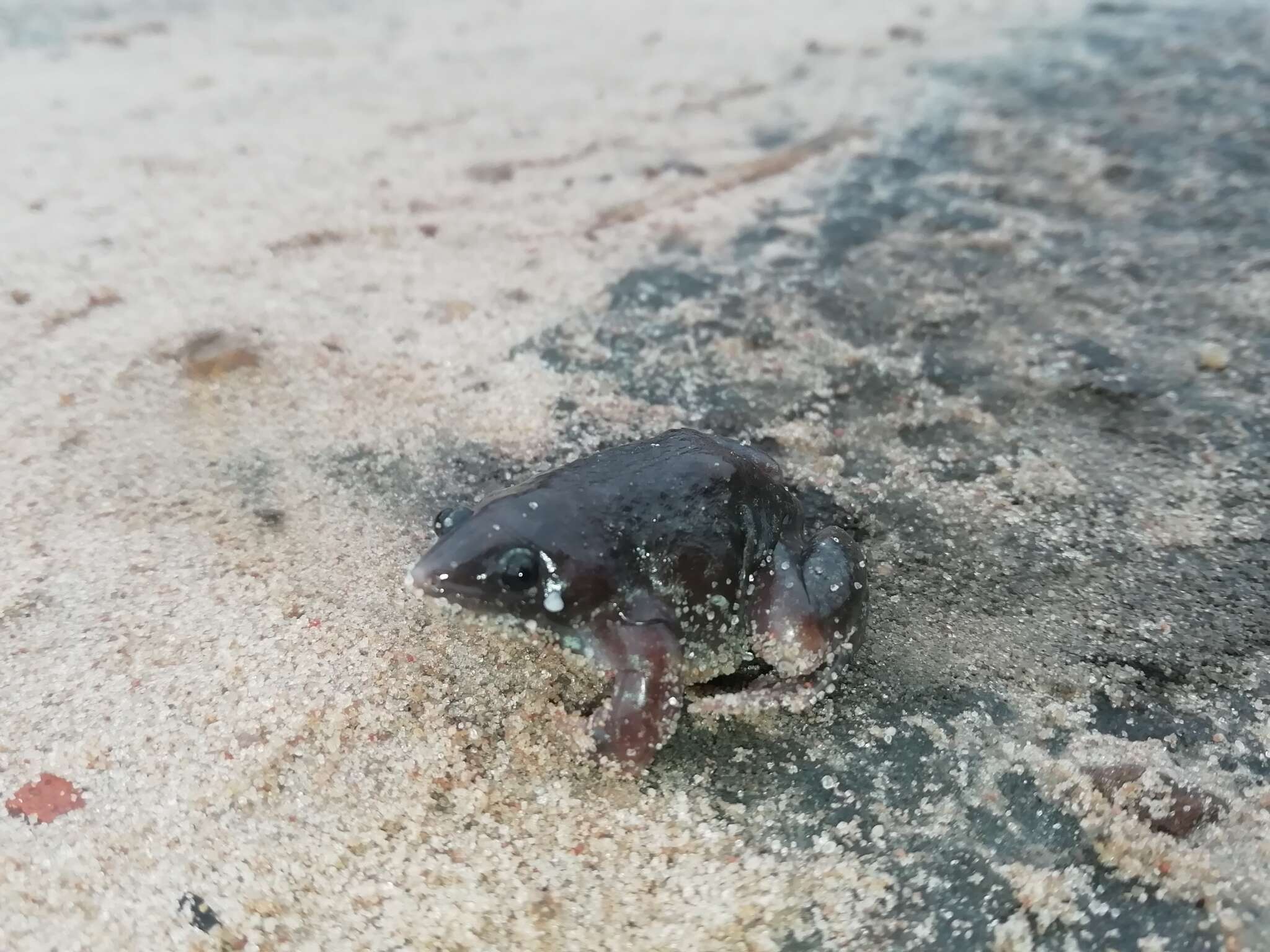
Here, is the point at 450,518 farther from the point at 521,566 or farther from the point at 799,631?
the point at 799,631

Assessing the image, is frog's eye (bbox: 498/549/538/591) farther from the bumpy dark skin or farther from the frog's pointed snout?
the frog's pointed snout

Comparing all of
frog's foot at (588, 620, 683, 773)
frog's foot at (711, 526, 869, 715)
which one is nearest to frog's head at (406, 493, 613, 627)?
frog's foot at (588, 620, 683, 773)

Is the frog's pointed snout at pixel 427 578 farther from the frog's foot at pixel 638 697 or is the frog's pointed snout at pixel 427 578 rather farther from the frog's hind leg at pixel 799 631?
the frog's hind leg at pixel 799 631

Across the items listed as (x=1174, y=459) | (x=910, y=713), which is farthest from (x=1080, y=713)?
(x=1174, y=459)

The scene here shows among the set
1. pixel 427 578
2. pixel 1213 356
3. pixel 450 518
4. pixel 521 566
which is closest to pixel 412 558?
pixel 450 518

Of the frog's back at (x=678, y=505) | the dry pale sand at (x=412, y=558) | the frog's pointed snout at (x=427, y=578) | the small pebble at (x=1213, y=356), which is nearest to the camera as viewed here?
the dry pale sand at (x=412, y=558)

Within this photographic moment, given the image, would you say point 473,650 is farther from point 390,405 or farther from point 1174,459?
point 1174,459

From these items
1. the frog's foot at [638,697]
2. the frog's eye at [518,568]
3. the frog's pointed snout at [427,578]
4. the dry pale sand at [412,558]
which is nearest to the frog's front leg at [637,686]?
the frog's foot at [638,697]
